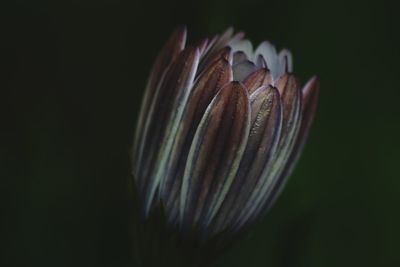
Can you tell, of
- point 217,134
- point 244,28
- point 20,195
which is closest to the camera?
point 217,134

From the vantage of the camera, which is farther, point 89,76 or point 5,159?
point 89,76

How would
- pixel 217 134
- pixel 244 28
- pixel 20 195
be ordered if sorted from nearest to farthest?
pixel 217 134 → pixel 20 195 → pixel 244 28

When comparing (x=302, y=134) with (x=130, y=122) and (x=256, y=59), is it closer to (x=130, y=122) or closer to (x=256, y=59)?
(x=256, y=59)

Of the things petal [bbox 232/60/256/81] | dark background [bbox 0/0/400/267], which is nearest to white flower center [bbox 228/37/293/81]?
petal [bbox 232/60/256/81]

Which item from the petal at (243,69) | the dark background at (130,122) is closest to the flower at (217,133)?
the petal at (243,69)

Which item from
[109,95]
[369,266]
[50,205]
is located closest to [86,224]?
[50,205]

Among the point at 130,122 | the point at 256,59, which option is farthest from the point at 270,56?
the point at 130,122

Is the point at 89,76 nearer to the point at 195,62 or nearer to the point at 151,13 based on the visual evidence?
the point at 151,13
